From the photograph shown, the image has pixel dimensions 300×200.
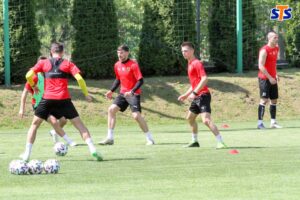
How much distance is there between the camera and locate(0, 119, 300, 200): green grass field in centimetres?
938

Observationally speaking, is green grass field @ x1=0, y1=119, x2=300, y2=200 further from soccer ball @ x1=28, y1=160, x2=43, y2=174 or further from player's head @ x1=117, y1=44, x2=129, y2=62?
player's head @ x1=117, y1=44, x2=129, y2=62

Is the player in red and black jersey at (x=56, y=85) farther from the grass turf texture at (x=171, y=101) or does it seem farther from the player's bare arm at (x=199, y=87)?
the grass turf texture at (x=171, y=101)

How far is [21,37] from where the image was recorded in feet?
79.0

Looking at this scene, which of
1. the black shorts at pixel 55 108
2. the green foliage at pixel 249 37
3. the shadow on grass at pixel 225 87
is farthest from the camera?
the green foliage at pixel 249 37

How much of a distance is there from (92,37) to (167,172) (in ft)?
47.2

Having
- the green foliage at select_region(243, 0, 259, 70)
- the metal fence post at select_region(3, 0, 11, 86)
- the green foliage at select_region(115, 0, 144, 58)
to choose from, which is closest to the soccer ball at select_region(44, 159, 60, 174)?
the metal fence post at select_region(3, 0, 11, 86)

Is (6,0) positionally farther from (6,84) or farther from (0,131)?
(0,131)

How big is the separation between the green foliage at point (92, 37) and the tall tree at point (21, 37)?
144 cm

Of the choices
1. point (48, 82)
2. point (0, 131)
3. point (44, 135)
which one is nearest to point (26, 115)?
point (0, 131)

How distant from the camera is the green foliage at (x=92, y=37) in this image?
2509 cm

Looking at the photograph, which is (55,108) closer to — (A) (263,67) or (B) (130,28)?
(A) (263,67)

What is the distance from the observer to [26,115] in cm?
2186

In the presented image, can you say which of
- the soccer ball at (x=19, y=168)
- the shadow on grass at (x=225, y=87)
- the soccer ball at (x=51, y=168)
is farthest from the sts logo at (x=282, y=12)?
the soccer ball at (x=19, y=168)

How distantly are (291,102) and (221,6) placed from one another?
447cm
